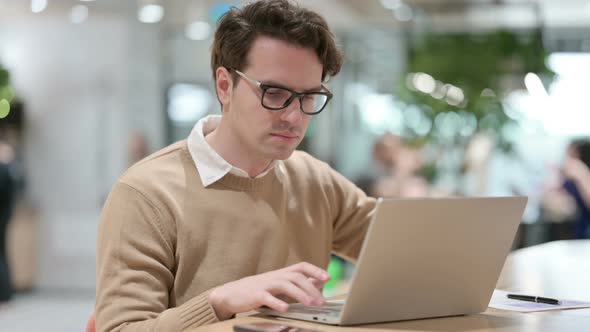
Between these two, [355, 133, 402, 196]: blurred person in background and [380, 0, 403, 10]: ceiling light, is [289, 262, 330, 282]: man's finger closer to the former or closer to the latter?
[355, 133, 402, 196]: blurred person in background

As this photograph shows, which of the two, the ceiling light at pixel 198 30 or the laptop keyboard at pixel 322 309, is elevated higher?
the ceiling light at pixel 198 30

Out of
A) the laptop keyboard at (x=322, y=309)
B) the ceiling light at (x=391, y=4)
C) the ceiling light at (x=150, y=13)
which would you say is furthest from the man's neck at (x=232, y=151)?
the ceiling light at (x=391, y=4)

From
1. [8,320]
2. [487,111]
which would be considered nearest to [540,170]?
[487,111]

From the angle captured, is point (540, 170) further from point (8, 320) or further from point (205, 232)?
point (205, 232)

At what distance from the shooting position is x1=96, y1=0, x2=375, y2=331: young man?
5.38 ft

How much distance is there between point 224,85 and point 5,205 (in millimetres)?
5119

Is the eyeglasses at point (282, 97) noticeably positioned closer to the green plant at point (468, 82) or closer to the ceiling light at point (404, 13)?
the green plant at point (468, 82)

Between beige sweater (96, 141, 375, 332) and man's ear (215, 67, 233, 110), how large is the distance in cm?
14

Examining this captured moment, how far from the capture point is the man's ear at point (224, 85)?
1.90 metres

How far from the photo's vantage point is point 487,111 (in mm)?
7305

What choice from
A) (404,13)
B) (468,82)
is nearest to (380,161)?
(468,82)

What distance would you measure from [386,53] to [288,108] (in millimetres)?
6751

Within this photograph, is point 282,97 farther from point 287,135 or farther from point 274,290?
point 274,290

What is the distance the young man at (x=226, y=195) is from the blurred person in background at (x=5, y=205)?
5003 millimetres
